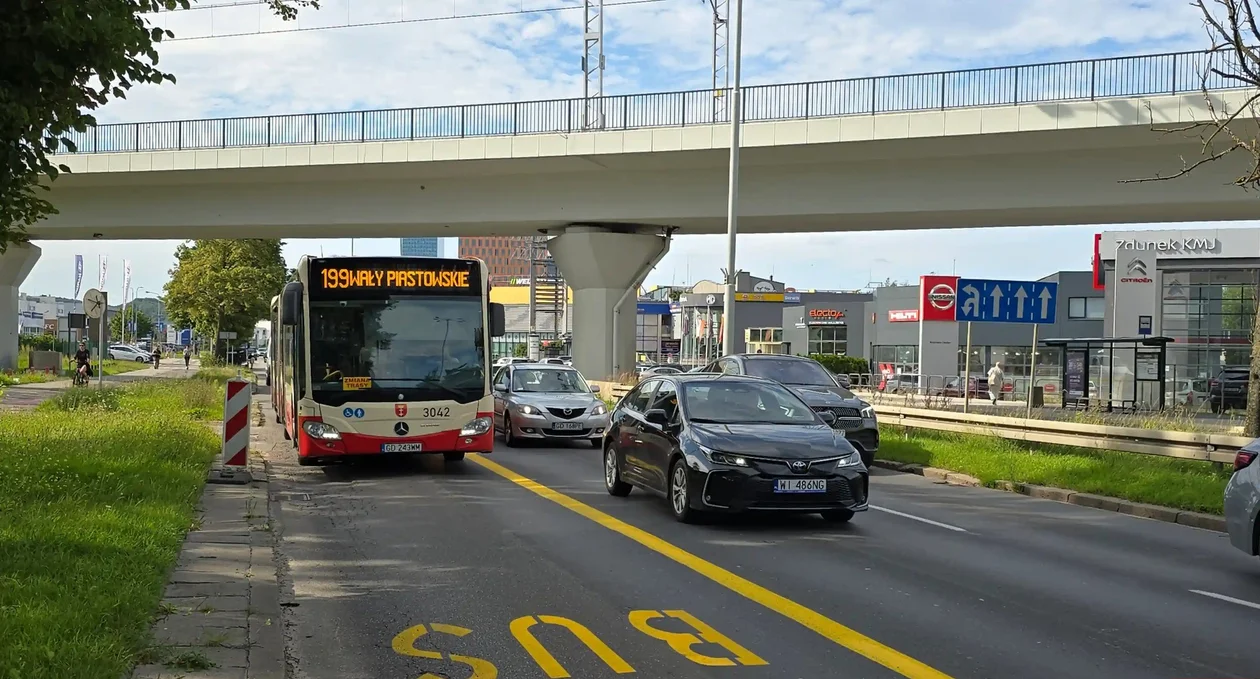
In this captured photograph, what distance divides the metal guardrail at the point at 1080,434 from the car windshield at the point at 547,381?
571 centimetres

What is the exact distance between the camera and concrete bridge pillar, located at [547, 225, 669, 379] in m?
36.5

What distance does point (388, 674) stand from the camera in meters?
6.05

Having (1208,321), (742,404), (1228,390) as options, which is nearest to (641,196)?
(1228,390)

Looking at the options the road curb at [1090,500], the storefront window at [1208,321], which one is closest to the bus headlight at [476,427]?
the road curb at [1090,500]

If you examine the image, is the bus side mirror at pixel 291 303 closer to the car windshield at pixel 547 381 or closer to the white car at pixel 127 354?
the car windshield at pixel 547 381

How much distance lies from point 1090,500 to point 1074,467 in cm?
173

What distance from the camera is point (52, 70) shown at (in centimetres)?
738

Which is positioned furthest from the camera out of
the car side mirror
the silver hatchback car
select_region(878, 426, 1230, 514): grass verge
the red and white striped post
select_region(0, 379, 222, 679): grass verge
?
the silver hatchback car

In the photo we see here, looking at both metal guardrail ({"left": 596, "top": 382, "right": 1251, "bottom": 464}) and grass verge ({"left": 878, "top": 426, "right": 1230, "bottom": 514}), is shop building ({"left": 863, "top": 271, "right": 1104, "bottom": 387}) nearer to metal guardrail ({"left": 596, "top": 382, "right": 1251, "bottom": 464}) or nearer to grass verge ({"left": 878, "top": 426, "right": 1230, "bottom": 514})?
metal guardrail ({"left": 596, "top": 382, "right": 1251, "bottom": 464})

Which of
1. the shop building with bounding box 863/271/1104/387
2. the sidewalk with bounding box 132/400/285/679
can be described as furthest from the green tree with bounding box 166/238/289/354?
the sidewalk with bounding box 132/400/285/679

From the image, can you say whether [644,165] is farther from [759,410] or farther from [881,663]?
[881,663]

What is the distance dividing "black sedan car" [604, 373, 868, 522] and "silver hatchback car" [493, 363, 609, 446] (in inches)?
283

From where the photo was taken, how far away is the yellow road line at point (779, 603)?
20.4ft

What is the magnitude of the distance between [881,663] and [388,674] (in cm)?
258
